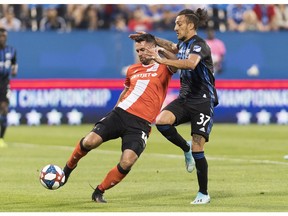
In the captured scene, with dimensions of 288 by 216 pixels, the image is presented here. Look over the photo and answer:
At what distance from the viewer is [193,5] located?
29.0 metres

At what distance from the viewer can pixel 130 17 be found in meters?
29.9

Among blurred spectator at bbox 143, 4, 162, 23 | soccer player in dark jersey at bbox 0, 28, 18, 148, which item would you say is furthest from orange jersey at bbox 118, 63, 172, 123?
blurred spectator at bbox 143, 4, 162, 23

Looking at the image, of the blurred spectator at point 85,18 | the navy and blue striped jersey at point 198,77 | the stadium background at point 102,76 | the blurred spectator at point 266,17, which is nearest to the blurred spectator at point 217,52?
the stadium background at point 102,76

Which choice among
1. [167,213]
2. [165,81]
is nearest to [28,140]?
[165,81]

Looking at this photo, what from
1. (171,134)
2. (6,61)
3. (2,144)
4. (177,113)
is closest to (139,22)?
(6,61)

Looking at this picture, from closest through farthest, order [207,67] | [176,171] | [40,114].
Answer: [207,67]
[176,171]
[40,114]

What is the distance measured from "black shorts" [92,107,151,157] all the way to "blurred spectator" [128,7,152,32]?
16.7m

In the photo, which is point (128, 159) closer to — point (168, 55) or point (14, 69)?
point (168, 55)

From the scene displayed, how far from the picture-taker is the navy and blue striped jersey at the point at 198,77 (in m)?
12.5

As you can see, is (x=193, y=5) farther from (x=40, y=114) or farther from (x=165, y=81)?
(x=165, y=81)

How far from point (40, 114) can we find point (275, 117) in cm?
671

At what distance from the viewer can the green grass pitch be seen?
12078 millimetres

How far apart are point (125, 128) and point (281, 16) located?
1854 centimetres

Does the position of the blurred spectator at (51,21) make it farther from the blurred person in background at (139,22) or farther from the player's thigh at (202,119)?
the player's thigh at (202,119)
